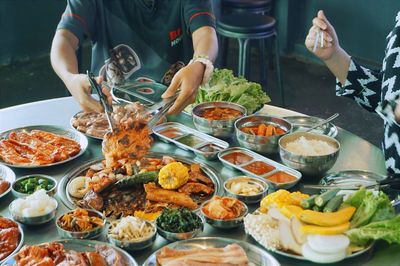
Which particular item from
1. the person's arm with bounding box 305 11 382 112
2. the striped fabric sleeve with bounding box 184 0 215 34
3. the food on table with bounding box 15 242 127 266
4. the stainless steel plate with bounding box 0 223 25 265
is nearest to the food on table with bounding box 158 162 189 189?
the food on table with bounding box 15 242 127 266

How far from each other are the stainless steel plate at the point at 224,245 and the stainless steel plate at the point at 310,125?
107 centimetres

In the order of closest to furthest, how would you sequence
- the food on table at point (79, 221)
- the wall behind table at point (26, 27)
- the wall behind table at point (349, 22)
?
1. the food on table at point (79, 221)
2. the wall behind table at point (349, 22)
3. the wall behind table at point (26, 27)

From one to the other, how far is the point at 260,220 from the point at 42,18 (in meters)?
6.22

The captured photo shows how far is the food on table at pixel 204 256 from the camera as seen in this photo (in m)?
1.89

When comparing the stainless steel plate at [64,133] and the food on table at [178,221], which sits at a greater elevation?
the food on table at [178,221]

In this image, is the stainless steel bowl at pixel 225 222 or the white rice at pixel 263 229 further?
the stainless steel bowl at pixel 225 222

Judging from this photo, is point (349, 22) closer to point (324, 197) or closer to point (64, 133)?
point (64, 133)

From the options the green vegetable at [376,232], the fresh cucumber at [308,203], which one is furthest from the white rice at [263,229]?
the green vegetable at [376,232]

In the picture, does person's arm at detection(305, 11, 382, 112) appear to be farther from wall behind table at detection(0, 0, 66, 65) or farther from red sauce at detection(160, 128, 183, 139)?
wall behind table at detection(0, 0, 66, 65)

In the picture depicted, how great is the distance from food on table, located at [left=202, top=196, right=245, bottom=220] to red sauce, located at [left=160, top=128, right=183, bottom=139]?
71 cm

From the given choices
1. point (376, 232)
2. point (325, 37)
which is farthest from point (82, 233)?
point (325, 37)

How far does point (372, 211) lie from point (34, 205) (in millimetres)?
1252

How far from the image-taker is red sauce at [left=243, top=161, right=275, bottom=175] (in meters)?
2.51

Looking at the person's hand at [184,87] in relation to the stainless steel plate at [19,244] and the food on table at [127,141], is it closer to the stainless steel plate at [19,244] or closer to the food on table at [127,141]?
the food on table at [127,141]
